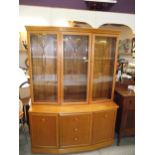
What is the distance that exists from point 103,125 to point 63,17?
1671 mm

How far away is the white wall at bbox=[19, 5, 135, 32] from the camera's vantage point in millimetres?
2363

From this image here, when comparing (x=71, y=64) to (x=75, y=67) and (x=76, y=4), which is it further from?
(x=76, y=4)

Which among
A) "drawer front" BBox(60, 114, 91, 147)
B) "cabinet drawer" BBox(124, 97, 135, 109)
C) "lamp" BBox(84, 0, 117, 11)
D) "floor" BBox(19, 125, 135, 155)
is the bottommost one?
"floor" BBox(19, 125, 135, 155)

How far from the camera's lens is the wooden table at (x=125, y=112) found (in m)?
2.43

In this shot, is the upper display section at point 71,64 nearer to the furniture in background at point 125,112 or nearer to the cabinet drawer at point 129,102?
the furniture in background at point 125,112

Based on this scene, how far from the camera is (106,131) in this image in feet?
8.07

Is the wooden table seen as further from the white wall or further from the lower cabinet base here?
the white wall

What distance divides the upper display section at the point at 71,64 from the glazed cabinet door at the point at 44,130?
0.85 ft

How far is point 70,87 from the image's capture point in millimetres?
2479

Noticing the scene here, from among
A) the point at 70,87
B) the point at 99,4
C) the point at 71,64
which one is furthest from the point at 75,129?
the point at 99,4

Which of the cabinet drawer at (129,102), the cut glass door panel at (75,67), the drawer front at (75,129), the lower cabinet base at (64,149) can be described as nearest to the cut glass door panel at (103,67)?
the cut glass door panel at (75,67)

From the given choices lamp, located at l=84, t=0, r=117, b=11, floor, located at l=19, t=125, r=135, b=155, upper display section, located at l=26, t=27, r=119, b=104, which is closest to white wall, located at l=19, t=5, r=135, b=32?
lamp, located at l=84, t=0, r=117, b=11

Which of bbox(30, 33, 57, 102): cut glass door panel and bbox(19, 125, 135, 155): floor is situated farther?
bbox(19, 125, 135, 155): floor
